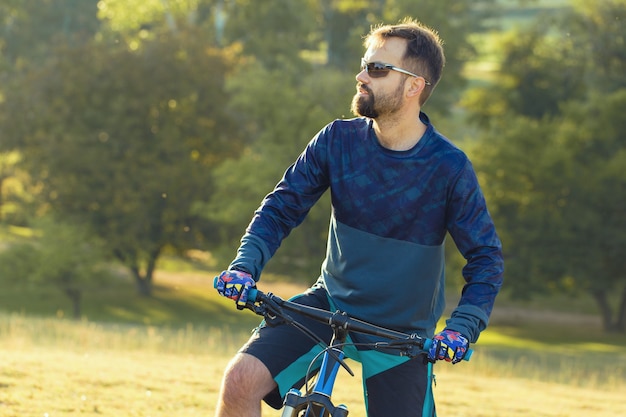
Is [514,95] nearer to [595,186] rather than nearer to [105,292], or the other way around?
[595,186]

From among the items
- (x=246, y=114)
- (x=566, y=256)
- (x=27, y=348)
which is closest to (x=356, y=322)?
(x=27, y=348)

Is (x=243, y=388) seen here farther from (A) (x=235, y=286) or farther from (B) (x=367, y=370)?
(B) (x=367, y=370)

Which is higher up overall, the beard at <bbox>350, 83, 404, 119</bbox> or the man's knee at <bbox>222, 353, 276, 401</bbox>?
the beard at <bbox>350, 83, 404, 119</bbox>

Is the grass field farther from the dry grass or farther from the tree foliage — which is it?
the tree foliage

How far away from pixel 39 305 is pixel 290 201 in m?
47.2

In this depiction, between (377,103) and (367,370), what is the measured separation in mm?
1166

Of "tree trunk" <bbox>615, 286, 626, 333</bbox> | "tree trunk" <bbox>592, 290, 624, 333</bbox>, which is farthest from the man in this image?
"tree trunk" <bbox>615, 286, 626, 333</bbox>

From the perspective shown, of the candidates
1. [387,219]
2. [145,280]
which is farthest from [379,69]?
[145,280]

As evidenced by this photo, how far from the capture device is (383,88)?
15.5 ft

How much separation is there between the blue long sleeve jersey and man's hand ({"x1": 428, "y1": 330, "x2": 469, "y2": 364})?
1.53 ft

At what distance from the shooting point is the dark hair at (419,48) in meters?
4.75

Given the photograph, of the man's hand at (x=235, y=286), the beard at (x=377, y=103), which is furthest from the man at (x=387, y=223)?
the man's hand at (x=235, y=286)

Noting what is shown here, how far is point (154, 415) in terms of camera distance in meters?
8.30

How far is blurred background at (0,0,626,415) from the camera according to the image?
43.8 metres
